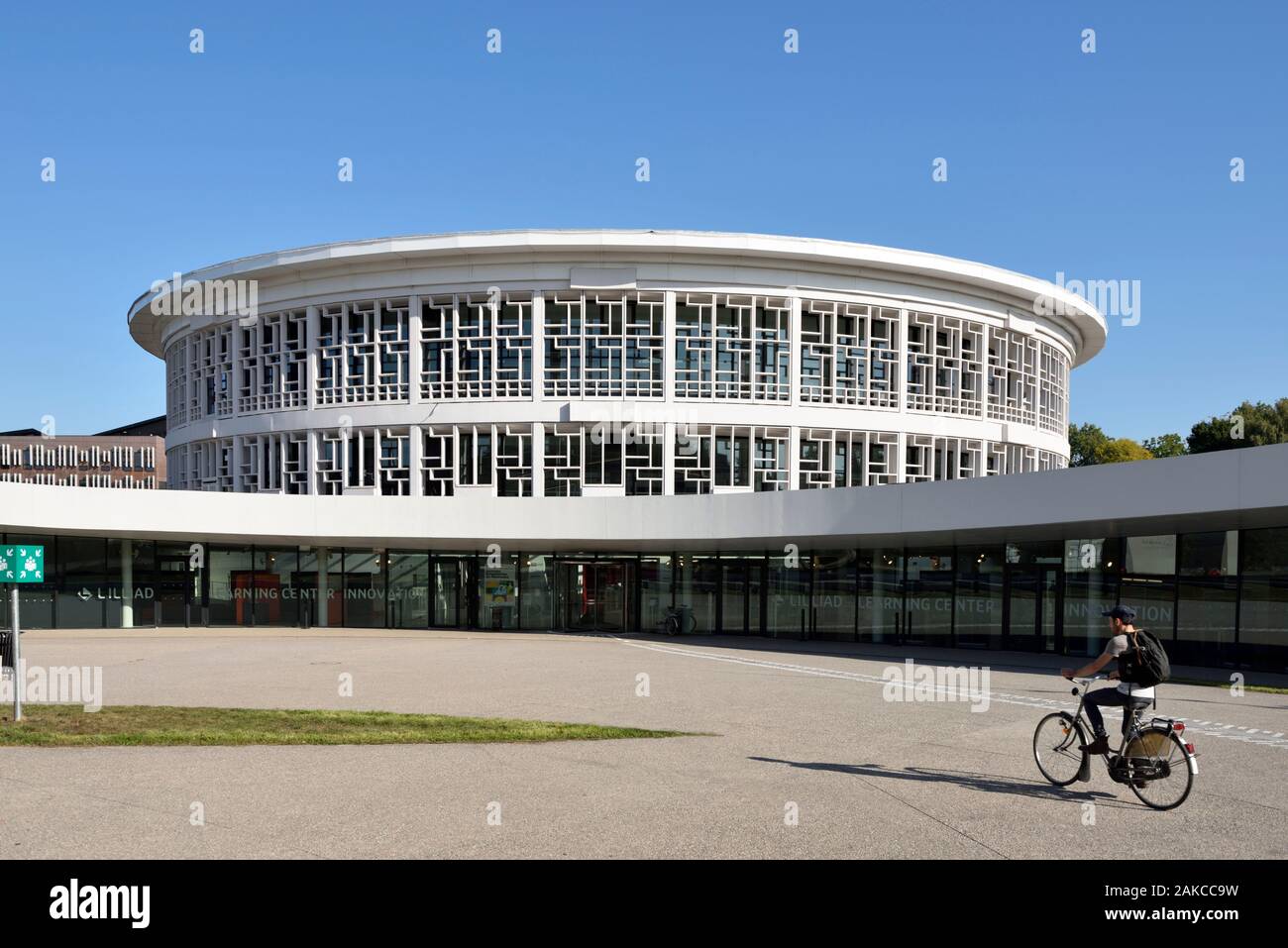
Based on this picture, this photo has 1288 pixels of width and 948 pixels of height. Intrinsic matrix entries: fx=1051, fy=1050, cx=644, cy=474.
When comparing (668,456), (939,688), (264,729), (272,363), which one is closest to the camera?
(264,729)

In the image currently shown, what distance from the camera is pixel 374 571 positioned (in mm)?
36312

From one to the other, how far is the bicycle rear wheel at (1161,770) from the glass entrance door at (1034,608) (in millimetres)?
18582

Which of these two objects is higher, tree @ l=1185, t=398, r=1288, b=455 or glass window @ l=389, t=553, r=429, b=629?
tree @ l=1185, t=398, r=1288, b=455

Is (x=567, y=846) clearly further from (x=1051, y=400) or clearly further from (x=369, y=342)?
(x=1051, y=400)

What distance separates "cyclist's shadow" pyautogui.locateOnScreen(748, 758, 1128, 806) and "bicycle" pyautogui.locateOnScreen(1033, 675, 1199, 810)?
7.8 inches

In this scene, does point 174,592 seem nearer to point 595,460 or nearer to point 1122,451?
point 595,460

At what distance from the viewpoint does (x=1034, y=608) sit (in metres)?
27.3

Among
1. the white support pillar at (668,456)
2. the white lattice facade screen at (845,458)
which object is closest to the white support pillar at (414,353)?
the white support pillar at (668,456)

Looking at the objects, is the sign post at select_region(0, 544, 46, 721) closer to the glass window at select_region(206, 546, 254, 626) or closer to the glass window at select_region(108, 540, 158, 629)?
the glass window at select_region(108, 540, 158, 629)

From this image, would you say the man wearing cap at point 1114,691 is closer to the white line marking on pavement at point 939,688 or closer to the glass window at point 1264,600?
the white line marking on pavement at point 939,688

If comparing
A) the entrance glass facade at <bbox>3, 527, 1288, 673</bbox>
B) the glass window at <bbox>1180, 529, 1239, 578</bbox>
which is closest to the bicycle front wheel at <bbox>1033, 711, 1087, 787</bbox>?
the glass window at <bbox>1180, 529, 1239, 578</bbox>

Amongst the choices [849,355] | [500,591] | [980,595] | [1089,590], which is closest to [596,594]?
[500,591]

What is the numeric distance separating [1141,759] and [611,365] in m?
29.2

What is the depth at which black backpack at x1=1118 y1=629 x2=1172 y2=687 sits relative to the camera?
927 centimetres
